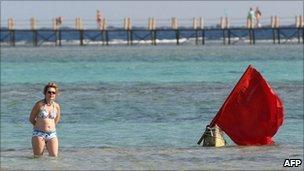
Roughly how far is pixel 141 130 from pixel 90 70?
91.1 feet

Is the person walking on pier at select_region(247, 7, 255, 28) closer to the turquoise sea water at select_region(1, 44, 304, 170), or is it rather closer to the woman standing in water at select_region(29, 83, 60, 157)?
the turquoise sea water at select_region(1, 44, 304, 170)

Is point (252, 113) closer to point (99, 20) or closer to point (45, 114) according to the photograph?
point (45, 114)

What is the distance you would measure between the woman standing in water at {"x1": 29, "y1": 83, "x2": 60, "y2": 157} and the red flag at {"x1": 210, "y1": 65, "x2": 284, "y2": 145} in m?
3.50

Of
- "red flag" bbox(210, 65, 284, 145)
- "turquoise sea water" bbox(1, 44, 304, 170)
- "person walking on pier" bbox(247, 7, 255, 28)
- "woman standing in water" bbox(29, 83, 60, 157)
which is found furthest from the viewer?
"person walking on pier" bbox(247, 7, 255, 28)

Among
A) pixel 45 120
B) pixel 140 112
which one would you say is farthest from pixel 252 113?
pixel 140 112

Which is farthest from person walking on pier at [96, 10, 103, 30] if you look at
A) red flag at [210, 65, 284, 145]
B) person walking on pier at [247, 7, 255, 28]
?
red flag at [210, 65, 284, 145]

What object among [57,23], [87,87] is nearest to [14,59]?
[57,23]

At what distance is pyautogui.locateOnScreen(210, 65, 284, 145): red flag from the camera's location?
58.3 ft

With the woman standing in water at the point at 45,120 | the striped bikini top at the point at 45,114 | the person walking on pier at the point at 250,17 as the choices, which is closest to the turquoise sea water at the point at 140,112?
the woman standing in water at the point at 45,120

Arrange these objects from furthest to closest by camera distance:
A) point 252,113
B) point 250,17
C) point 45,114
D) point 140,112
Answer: point 250,17 < point 140,112 < point 252,113 < point 45,114

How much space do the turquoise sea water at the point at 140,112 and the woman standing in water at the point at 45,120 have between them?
284 millimetres

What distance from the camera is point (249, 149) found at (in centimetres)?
1736

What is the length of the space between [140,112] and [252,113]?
8.66 metres

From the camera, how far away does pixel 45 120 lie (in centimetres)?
1580
